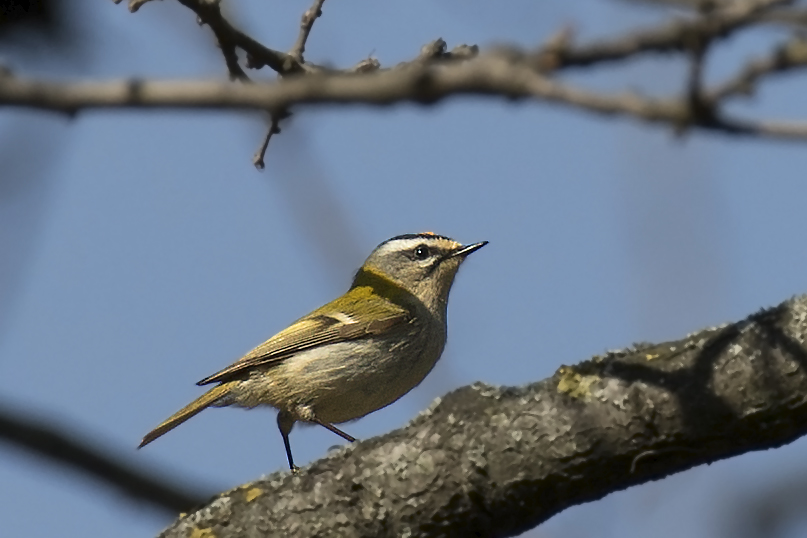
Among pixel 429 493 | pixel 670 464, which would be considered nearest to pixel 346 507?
pixel 429 493

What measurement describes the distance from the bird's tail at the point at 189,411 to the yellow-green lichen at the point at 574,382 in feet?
7.62

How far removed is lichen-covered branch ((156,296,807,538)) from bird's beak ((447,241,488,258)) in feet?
9.98

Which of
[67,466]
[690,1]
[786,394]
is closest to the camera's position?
[690,1]

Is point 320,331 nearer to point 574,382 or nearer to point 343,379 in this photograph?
point 343,379

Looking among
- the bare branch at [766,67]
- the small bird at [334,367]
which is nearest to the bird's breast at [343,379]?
the small bird at [334,367]

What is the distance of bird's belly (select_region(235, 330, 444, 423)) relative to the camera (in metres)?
4.79

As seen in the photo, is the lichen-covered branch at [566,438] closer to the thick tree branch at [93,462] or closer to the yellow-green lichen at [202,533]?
the yellow-green lichen at [202,533]

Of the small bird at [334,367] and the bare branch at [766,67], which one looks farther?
the small bird at [334,367]

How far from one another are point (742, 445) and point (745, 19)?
1444 mm

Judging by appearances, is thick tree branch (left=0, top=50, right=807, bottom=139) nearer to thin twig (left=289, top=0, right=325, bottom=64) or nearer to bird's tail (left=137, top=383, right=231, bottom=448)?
thin twig (left=289, top=0, right=325, bottom=64)

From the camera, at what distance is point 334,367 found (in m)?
4.86

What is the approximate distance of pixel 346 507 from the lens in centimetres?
296

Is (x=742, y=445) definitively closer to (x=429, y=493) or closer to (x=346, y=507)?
(x=429, y=493)

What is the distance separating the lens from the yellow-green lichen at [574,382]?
2.82 m
